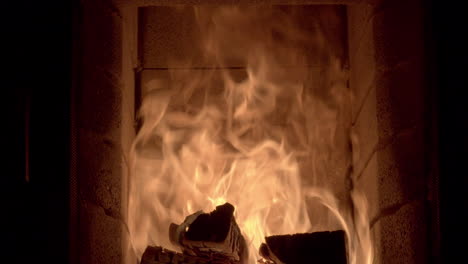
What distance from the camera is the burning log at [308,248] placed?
199 centimetres

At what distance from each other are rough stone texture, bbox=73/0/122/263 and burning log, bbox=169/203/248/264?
205 millimetres

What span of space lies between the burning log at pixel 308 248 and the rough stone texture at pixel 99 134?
479 mm

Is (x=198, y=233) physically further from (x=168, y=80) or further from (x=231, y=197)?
(x=168, y=80)

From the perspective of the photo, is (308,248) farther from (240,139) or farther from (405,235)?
(240,139)

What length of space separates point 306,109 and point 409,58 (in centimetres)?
60

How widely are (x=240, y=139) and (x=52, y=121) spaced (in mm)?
842

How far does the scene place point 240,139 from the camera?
2357 mm

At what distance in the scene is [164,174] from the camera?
2.32 meters

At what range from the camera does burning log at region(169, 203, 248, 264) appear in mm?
1956

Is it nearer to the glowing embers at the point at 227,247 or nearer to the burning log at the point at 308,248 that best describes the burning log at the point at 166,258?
the glowing embers at the point at 227,247

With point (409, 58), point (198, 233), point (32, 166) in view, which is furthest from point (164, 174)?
point (409, 58)

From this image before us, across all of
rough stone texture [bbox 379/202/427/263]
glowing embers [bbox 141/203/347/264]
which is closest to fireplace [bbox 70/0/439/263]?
rough stone texture [bbox 379/202/427/263]

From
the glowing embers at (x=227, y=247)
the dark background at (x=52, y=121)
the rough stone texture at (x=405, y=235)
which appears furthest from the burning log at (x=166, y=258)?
the rough stone texture at (x=405, y=235)

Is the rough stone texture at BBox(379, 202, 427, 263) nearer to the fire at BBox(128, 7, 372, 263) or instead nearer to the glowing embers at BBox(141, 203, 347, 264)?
the glowing embers at BBox(141, 203, 347, 264)
